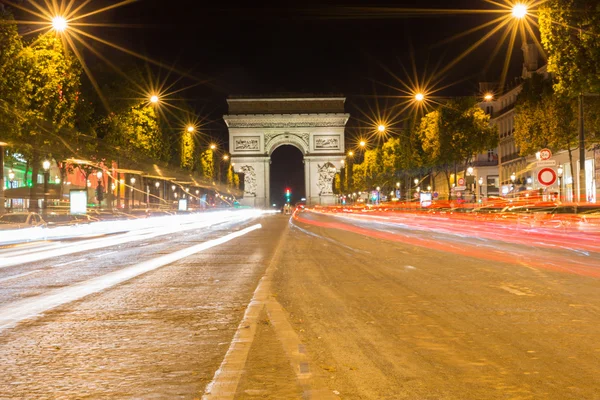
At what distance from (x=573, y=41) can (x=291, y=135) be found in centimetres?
9230

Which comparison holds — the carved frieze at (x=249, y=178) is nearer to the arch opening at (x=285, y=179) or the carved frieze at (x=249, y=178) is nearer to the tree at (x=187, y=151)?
the tree at (x=187, y=151)

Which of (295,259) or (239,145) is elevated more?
(239,145)

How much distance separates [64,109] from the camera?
37469 mm

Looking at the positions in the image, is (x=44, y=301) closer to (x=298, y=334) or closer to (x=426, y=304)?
(x=298, y=334)

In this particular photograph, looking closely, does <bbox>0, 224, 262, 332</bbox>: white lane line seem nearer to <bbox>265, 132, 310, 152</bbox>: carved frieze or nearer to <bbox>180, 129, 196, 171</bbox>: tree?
<bbox>180, 129, 196, 171</bbox>: tree

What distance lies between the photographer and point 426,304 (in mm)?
7953

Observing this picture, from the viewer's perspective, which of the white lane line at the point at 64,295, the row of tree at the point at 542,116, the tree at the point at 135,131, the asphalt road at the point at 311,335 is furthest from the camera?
the tree at the point at 135,131

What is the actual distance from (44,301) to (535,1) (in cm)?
2165

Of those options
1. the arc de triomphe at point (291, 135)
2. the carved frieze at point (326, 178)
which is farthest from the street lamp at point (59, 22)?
the carved frieze at point (326, 178)

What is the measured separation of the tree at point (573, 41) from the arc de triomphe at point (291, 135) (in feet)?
292

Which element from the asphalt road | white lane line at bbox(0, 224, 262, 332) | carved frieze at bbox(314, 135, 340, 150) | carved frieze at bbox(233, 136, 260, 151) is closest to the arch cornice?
carved frieze at bbox(314, 135, 340, 150)

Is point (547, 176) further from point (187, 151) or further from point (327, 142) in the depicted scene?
point (327, 142)

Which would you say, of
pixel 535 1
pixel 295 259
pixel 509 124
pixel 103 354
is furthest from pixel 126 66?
pixel 509 124

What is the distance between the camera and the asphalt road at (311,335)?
174 inches
